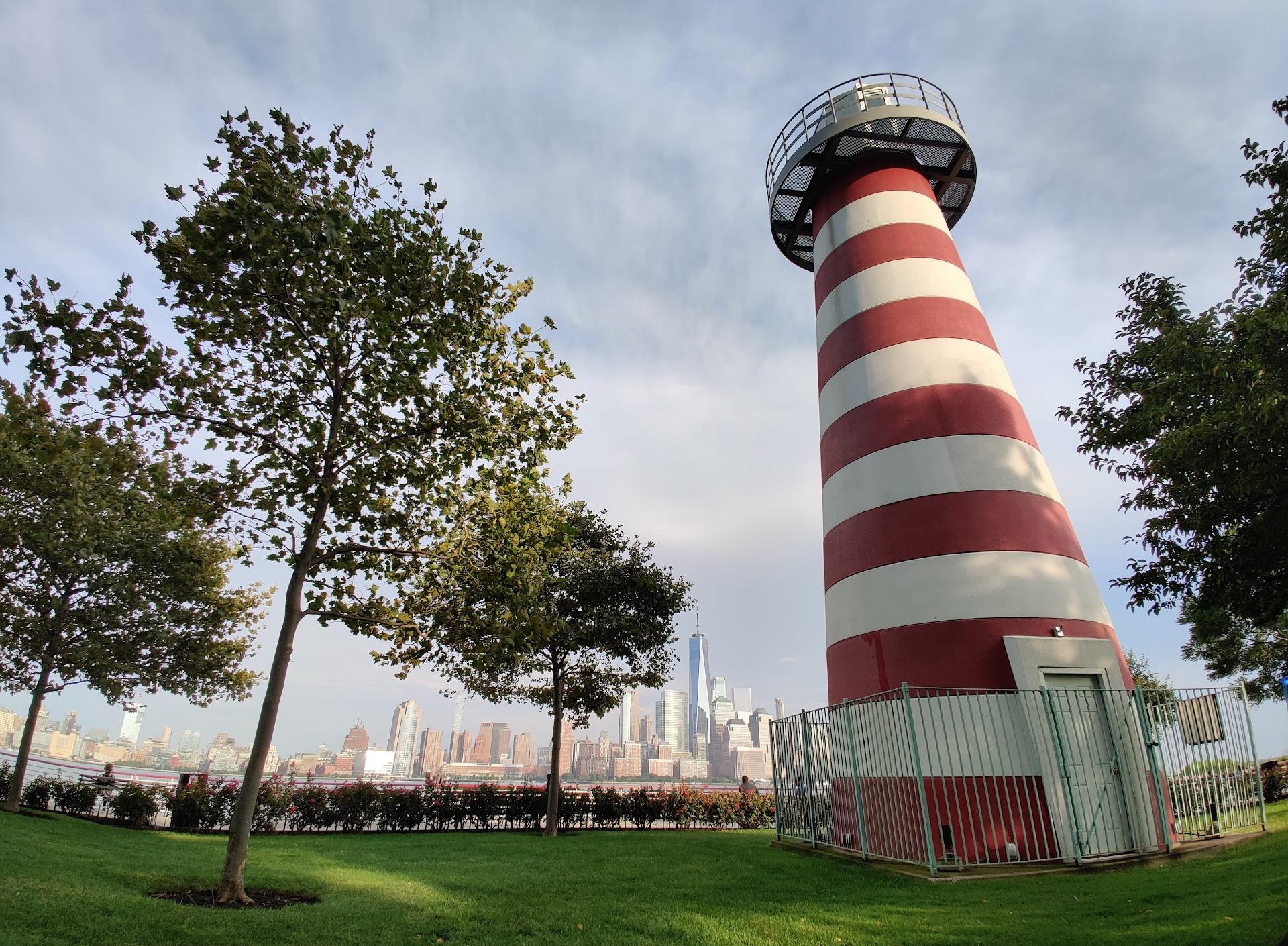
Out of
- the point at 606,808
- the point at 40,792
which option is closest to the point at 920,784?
the point at 606,808

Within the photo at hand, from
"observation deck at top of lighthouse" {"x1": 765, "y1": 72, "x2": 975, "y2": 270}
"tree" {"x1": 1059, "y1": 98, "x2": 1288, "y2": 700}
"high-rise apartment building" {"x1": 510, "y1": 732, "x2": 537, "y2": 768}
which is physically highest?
"observation deck at top of lighthouse" {"x1": 765, "y1": 72, "x2": 975, "y2": 270}

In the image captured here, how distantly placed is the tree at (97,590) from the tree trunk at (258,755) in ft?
30.8

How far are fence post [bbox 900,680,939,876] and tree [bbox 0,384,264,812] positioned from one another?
607 inches

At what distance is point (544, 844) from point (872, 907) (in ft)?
29.7

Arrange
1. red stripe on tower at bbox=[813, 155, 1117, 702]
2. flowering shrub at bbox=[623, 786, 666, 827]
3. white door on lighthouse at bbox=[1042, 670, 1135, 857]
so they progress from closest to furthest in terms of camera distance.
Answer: white door on lighthouse at bbox=[1042, 670, 1135, 857]
red stripe on tower at bbox=[813, 155, 1117, 702]
flowering shrub at bbox=[623, 786, 666, 827]

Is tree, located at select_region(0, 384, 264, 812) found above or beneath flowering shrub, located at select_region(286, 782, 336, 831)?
above

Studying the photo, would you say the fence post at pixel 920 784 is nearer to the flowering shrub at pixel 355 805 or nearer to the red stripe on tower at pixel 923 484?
the red stripe on tower at pixel 923 484

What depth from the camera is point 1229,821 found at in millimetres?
9734

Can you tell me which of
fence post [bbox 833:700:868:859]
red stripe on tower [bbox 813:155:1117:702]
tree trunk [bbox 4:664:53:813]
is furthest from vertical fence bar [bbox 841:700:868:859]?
tree trunk [bbox 4:664:53:813]

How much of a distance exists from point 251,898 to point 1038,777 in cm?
962

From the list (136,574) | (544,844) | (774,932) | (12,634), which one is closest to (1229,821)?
(774,932)

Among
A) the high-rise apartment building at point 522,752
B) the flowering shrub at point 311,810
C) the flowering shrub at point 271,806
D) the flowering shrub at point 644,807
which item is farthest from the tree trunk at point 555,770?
the high-rise apartment building at point 522,752

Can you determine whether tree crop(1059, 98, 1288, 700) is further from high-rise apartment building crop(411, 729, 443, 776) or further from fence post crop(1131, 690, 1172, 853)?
high-rise apartment building crop(411, 729, 443, 776)

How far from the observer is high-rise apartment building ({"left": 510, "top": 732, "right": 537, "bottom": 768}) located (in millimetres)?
128375
